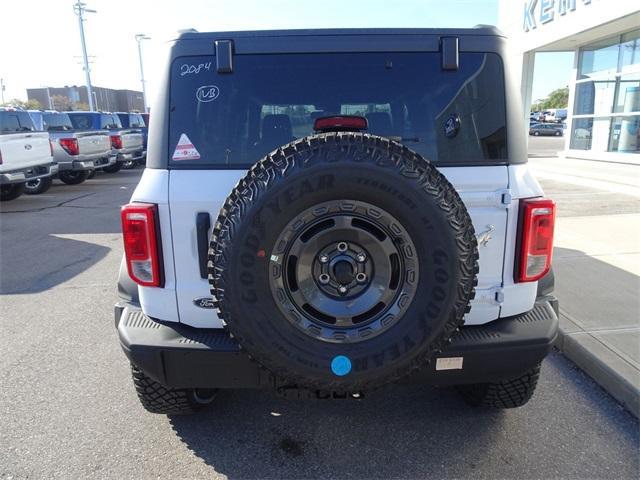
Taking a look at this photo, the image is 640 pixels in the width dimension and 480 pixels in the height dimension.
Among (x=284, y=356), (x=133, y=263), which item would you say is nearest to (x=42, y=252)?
(x=133, y=263)

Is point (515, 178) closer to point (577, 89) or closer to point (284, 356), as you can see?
point (284, 356)

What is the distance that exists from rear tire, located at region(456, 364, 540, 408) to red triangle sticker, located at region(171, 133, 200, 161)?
6.53ft

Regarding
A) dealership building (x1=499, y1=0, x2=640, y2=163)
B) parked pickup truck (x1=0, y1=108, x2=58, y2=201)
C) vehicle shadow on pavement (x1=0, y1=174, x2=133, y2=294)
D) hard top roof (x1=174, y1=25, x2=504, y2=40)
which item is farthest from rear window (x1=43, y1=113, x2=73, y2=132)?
hard top roof (x1=174, y1=25, x2=504, y2=40)

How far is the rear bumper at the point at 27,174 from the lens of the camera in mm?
9682

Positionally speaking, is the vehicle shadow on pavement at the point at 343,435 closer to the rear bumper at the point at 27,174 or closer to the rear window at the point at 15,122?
the rear bumper at the point at 27,174

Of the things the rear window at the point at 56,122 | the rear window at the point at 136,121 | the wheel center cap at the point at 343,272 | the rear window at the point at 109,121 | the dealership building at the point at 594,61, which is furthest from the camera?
the rear window at the point at 136,121

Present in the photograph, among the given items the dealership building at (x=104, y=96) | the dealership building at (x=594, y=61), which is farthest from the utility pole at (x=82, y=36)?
the dealership building at (x=104, y=96)

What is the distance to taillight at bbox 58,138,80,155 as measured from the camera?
41.8 feet

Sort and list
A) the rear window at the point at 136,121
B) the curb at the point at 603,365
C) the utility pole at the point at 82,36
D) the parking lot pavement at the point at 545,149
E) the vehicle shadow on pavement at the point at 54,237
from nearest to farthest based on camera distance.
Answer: the curb at the point at 603,365 < the vehicle shadow on pavement at the point at 54,237 < the rear window at the point at 136,121 < the parking lot pavement at the point at 545,149 < the utility pole at the point at 82,36

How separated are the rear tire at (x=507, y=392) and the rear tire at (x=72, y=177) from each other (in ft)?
46.6

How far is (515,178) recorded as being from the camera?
224cm

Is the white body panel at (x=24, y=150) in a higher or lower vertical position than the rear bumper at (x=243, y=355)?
higher

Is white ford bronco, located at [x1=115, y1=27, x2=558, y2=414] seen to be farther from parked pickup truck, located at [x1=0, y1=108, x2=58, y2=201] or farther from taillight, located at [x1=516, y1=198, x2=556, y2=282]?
parked pickup truck, located at [x1=0, y1=108, x2=58, y2=201]

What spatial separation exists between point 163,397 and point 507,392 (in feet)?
6.26
